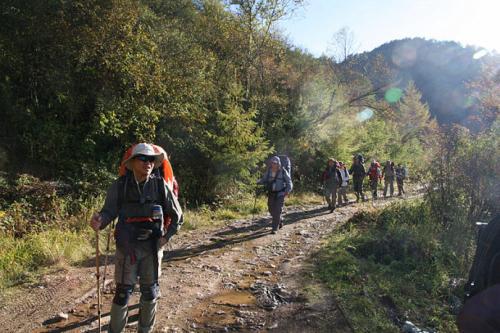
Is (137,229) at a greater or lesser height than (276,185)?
lesser

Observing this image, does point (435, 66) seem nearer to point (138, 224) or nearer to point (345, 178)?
point (345, 178)

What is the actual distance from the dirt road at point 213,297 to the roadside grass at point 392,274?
0.36 m

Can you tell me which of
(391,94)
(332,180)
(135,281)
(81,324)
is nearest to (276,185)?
(332,180)

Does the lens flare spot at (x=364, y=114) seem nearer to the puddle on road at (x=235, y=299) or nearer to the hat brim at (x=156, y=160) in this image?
the puddle on road at (x=235, y=299)

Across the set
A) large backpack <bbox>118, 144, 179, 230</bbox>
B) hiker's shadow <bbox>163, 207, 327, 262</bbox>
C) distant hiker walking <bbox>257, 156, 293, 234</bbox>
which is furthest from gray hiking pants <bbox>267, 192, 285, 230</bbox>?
large backpack <bbox>118, 144, 179, 230</bbox>

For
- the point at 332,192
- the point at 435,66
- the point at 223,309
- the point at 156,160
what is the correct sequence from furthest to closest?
the point at 435,66 → the point at 332,192 → the point at 223,309 → the point at 156,160

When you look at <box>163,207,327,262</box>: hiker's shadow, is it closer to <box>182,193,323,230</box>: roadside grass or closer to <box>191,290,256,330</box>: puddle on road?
<box>182,193,323,230</box>: roadside grass

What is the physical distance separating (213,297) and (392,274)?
342 cm

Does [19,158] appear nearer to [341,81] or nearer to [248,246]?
[248,246]

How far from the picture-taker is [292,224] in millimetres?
11312

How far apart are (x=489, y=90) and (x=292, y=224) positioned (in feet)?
26.1

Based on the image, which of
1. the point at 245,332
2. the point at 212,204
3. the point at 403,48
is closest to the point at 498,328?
the point at 245,332

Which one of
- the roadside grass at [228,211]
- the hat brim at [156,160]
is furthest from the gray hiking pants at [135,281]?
the roadside grass at [228,211]

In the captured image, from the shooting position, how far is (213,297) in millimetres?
5672
